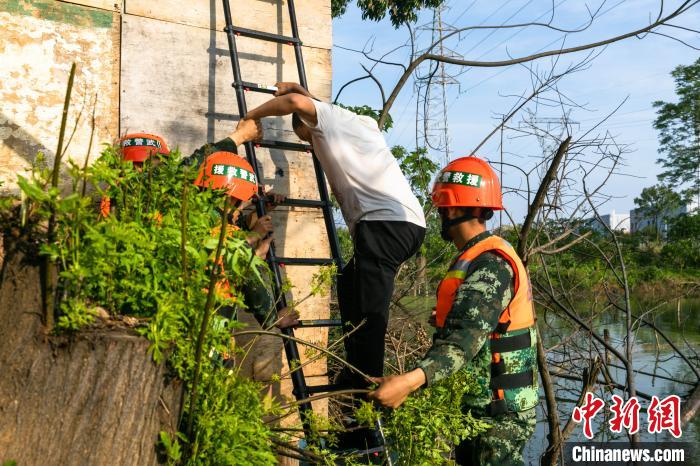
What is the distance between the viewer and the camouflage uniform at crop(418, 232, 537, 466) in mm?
2615

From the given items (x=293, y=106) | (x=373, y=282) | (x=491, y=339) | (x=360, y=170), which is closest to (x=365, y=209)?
(x=360, y=170)

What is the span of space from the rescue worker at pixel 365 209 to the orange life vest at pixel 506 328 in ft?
2.80

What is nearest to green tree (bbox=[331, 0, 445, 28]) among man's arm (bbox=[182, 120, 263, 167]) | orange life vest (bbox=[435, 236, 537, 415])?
man's arm (bbox=[182, 120, 263, 167])

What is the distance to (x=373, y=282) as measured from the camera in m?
3.76

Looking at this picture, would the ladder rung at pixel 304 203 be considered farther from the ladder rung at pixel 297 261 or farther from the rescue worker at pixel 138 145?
the rescue worker at pixel 138 145

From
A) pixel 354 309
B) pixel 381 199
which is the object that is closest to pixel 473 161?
pixel 381 199

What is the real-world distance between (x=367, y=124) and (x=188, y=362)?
2.48 m

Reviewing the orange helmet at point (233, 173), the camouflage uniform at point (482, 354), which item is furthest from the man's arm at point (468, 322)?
the orange helmet at point (233, 173)

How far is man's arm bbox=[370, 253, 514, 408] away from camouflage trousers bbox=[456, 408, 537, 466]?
381 mm

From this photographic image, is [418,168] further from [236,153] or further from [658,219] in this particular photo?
[658,219]

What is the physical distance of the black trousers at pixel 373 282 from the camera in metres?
3.70

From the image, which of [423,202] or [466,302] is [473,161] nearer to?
[466,302]

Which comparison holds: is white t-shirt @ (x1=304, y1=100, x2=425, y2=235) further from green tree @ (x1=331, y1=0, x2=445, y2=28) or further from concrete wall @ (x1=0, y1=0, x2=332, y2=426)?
green tree @ (x1=331, y1=0, x2=445, y2=28)

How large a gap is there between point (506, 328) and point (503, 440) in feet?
1.51
